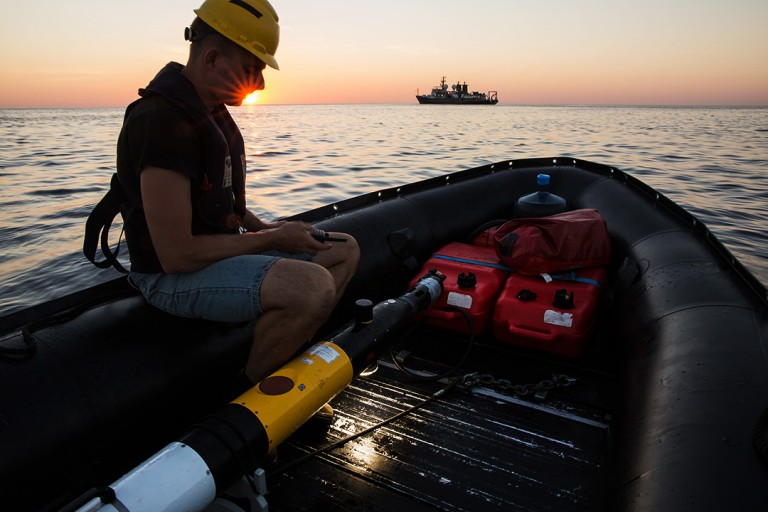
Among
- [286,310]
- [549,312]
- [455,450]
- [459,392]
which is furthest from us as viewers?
[549,312]

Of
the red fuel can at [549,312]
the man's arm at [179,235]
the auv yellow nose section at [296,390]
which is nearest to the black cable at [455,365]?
the red fuel can at [549,312]

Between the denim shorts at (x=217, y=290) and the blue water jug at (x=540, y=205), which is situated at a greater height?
the denim shorts at (x=217, y=290)

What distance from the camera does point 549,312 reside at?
122 inches

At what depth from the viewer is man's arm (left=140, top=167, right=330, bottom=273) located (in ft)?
6.11

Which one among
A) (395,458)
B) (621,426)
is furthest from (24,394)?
(621,426)

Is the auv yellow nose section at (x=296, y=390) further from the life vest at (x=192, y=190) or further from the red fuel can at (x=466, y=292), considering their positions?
the red fuel can at (x=466, y=292)

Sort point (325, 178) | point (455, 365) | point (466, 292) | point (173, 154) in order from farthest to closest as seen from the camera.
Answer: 1. point (325, 178)
2. point (466, 292)
3. point (455, 365)
4. point (173, 154)

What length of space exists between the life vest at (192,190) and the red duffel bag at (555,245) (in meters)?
2.00

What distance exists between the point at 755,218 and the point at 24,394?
11139 mm

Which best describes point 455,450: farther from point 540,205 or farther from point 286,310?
point 540,205

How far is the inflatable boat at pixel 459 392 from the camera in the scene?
171 cm

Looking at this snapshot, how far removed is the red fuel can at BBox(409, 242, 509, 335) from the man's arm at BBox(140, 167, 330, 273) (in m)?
1.41

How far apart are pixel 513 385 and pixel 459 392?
339mm

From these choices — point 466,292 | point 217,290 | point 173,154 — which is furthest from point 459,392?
point 173,154
